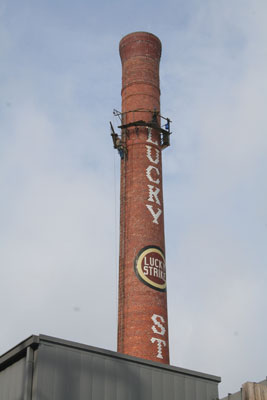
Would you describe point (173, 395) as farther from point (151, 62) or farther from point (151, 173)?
point (151, 62)

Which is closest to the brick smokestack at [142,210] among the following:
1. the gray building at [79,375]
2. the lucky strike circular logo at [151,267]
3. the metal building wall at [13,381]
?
the lucky strike circular logo at [151,267]

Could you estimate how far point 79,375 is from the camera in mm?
15359

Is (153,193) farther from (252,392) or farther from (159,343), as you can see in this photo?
(252,392)

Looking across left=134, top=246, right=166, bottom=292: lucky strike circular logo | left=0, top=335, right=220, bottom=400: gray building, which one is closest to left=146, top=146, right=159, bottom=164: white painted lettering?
left=134, top=246, right=166, bottom=292: lucky strike circular logo

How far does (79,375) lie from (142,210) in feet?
56.2

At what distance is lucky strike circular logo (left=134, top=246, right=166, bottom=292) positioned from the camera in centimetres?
3030

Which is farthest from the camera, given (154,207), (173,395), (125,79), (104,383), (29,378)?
(125,79)

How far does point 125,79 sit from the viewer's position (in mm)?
36156

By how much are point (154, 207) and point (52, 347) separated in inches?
702

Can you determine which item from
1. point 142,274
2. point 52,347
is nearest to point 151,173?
point 142,274

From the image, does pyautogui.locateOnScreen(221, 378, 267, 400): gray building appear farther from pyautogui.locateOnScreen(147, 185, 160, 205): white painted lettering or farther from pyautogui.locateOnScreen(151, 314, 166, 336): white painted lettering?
pyautogui.locateOnScreen(147, 185, 160, 205): white painted lettering

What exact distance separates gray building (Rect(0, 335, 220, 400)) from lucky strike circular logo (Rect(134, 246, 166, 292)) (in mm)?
12987

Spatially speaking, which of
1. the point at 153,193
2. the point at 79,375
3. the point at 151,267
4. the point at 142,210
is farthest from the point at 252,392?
the point at 153,193

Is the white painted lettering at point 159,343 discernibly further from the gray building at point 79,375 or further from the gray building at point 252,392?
the gray building at point 252,392
